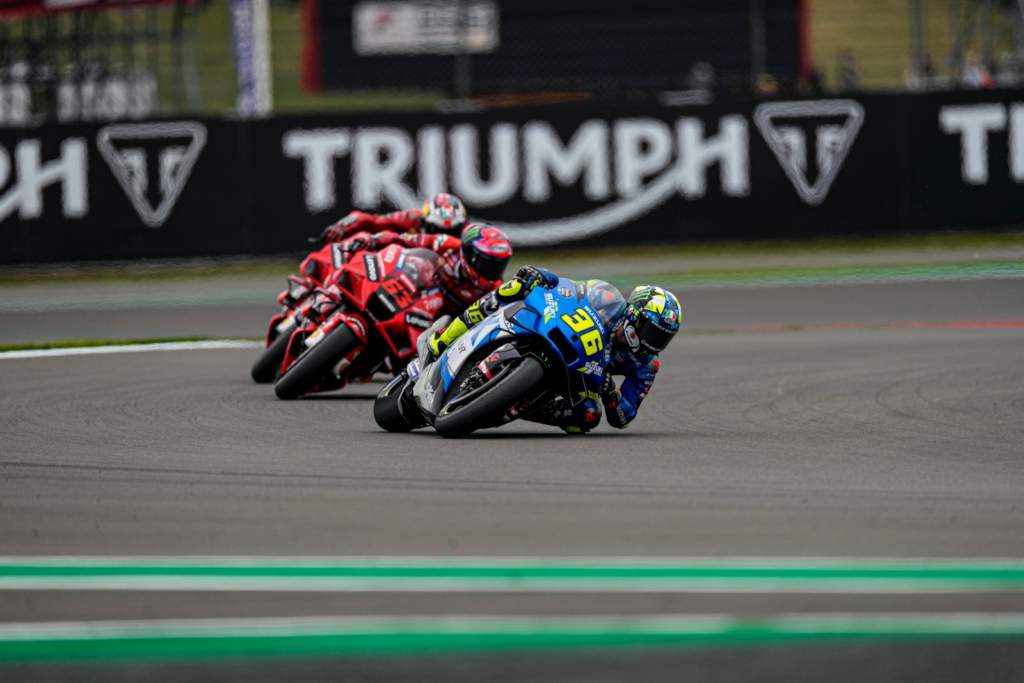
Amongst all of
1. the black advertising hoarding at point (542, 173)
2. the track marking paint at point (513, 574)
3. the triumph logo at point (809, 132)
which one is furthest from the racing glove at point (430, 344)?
the triumph logo at point (809, 132)

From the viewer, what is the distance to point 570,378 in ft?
29.2

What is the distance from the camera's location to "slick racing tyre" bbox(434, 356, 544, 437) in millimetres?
8602

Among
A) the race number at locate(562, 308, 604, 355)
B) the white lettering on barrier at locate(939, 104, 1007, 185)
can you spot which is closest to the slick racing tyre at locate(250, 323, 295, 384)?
the race number at locate(562, 308, 604, 355)

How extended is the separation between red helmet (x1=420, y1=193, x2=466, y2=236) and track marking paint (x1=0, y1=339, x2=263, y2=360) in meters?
3.29

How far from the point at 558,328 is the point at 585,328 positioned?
16cm

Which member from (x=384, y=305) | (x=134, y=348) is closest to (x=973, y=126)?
(x=134, y=348)

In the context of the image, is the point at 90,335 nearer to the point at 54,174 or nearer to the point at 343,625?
the point at 54,174

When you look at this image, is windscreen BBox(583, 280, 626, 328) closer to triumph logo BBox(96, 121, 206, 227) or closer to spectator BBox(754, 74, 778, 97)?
triumph logo BBox(96, 121, 206, 227)

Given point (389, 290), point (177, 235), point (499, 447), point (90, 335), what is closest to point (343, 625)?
point (499, 447)

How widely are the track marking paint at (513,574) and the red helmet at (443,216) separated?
5.66m

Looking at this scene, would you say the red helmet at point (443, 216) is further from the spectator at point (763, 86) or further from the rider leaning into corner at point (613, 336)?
the spectator at point (763, 86)

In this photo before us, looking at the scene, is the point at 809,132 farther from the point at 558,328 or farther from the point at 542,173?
the point at 558,328

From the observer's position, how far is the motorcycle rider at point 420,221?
11.5 metres

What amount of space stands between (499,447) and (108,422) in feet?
7.71
